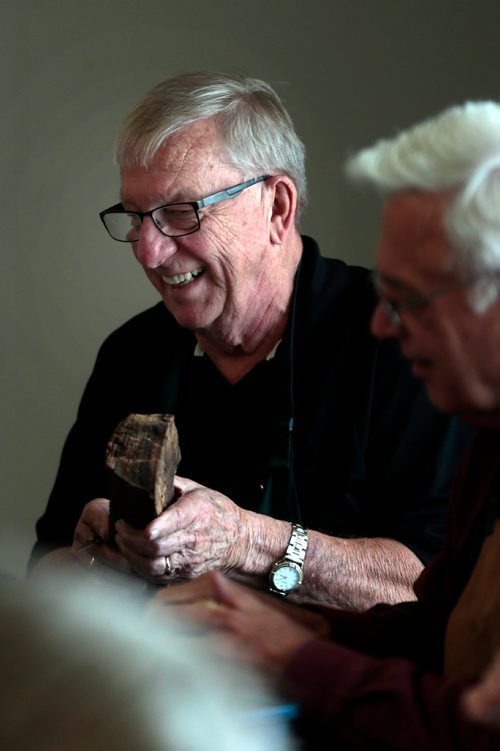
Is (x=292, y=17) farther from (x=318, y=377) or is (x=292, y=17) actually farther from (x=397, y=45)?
(x=318, y=377)

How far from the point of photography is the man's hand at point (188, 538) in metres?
1.54

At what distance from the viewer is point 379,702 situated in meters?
0.96

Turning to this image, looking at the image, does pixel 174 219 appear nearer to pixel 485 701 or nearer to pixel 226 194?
pixel 226 194

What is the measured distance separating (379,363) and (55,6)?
1.86 m

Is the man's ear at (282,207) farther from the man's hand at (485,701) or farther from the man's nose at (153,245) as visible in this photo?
the man's hand at (485,701)

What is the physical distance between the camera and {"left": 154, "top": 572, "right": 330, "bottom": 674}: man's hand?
3.45 ft

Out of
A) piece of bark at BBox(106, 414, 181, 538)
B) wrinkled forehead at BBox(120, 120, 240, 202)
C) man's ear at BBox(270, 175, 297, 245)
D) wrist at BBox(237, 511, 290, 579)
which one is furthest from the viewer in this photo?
man's ear at BBox(270, 175, 297, 245)

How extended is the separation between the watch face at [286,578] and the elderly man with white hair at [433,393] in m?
0.51

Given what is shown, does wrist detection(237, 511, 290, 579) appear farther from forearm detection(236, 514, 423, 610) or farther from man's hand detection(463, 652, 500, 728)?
man's hand detection(463, 652, 500, 728)

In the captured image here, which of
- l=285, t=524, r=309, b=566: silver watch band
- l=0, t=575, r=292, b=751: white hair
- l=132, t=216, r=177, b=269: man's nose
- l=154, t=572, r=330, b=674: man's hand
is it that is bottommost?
l=285, t=524, r=309, b=566: silver watch band

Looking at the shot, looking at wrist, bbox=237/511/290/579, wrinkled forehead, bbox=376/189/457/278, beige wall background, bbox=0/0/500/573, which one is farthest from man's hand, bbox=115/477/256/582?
beige wall background, bbox=0/0/500/573

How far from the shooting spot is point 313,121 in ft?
9.89

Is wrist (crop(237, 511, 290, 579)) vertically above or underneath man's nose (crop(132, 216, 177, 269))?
underneath

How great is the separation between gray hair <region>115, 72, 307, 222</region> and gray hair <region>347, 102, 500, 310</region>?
831 mm
